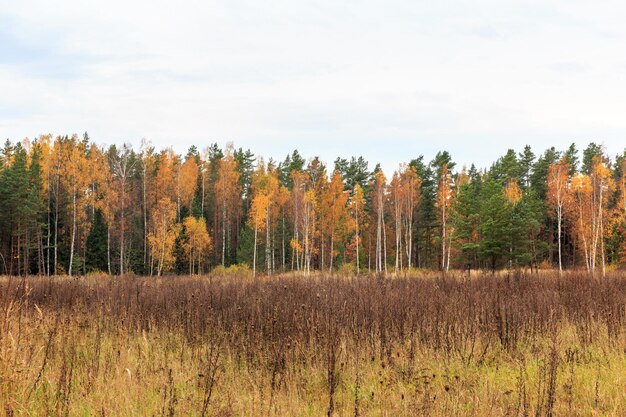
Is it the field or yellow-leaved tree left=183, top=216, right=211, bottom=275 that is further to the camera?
yellow-leaved tree left=183, top=216, right=211, bottom=275

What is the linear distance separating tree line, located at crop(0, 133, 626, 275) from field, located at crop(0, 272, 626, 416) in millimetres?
Result: 22453

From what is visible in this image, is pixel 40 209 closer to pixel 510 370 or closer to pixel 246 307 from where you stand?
pixel 246 307

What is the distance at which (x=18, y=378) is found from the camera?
12.8 feet

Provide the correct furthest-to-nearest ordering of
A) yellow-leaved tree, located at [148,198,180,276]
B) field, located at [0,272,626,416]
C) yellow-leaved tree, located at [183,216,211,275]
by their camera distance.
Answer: yellow-leaved tree, located at [183,216,211,275] → yellow-leaved tree, located at [148,198,180,276] → field, located at [0,272,626,416]

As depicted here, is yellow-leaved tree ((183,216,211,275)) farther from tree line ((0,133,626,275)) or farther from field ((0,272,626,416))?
field ((0,272,626,416))

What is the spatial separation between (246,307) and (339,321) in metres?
1.94

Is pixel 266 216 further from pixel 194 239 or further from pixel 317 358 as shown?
pixel 317 358

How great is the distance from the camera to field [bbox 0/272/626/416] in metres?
4.20

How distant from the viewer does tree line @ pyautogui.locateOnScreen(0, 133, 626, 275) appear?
3556cm

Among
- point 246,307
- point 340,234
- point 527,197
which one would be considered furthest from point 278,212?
point 246,307

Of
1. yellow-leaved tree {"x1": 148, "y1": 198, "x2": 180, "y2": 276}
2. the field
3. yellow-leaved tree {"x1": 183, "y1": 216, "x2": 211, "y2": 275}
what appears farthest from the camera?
yellow-leaved tree {"x1": 183, "y1": 216, "x2": 211, "y2": 275}

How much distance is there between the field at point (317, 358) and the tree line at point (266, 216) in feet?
73.7

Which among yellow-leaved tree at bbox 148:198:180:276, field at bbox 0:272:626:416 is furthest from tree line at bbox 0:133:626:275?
field at bbox 0:272:626:416

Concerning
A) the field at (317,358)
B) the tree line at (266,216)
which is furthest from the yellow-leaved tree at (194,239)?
the field at (317,358)
